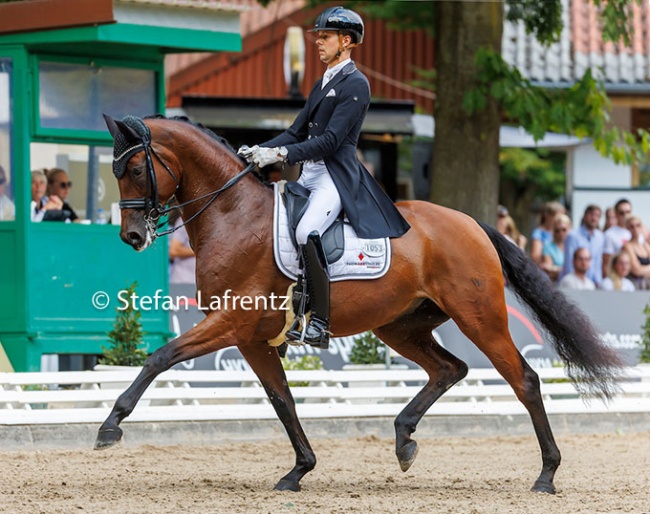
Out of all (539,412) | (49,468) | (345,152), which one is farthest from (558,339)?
(49,468)

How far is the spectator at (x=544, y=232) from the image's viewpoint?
1545 centimetres

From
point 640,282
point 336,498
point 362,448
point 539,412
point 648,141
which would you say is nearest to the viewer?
point 336,498

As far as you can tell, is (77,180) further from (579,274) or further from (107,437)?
(579,274)

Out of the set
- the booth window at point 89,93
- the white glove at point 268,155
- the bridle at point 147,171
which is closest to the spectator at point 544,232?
the booth window at point 89,93

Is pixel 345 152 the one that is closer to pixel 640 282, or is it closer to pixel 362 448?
pixel 362 448

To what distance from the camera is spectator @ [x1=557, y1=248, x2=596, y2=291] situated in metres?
14.3

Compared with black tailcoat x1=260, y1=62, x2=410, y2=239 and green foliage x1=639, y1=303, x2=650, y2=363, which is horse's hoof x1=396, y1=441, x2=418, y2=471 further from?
green foliage x1=639, y1=303, x2=650, y2=363

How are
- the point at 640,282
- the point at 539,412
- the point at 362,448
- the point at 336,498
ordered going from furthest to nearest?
the point at 640,282 < the point at 362,448 < the point at 539,412 < the point at 336,498

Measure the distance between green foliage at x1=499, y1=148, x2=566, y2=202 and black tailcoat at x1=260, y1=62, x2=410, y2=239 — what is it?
16.0 meters

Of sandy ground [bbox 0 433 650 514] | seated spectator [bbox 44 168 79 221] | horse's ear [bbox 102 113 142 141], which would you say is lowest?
sandy ground [bbox 0 433 650 514]

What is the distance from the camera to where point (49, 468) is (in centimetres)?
897

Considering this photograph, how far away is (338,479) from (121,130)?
2863 millimetres

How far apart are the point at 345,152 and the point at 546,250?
7.58 m

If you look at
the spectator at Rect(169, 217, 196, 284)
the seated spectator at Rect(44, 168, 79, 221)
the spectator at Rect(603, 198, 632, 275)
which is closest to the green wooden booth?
the seated spectator at Rect(44, 168, 79, 221)
